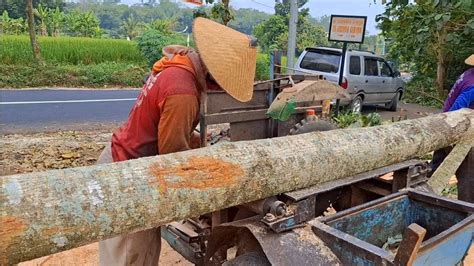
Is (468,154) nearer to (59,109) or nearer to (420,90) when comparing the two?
(59,109)

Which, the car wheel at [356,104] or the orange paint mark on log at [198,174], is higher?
the orange paint mark on log at [198,174]

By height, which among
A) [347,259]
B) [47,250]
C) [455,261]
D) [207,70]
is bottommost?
[455,261]

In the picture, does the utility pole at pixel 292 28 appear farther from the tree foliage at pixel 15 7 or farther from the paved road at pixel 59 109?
the tree foliage at pixel 15 7

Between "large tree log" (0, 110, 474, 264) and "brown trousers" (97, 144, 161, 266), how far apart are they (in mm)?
785

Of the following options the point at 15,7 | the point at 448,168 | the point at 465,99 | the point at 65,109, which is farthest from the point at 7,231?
the point at 15,7

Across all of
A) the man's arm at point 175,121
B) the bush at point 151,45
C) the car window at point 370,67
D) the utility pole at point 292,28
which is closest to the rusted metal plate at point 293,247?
the man's arm at point 175,121

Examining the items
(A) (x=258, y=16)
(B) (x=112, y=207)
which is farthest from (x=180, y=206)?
(A) (x=258, y=16)

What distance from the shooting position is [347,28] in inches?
278

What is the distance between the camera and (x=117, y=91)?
13.8 metres

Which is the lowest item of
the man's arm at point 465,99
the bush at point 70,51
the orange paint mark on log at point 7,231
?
the bush at point 70,51

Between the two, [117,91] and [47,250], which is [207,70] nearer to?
[47,250]

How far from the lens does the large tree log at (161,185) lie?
4.84 feet

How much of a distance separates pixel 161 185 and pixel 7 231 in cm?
56

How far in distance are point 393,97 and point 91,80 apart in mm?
9411
